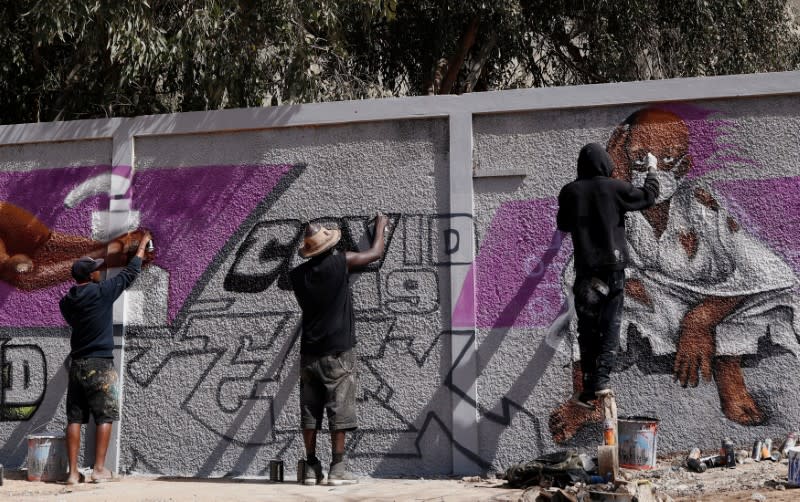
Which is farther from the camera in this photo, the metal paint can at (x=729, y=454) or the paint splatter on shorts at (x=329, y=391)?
the paint splatter on shorts at (x=329, y=391)

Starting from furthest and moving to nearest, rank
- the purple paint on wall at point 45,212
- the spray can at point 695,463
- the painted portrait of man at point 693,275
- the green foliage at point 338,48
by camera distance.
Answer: the green foliage at point 338,48 → the purple paint on wall at point 45,212 → the painted portrait of man at point 693,275 → the spray can at point 695,463

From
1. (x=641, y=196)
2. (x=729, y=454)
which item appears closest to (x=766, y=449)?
(x=729, y=454)

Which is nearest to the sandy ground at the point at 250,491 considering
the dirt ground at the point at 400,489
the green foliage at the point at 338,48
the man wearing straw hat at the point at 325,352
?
the dirt ground at the point at 400,489

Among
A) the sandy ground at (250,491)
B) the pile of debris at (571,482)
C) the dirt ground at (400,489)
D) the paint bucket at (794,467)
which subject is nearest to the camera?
the pile of debris at (571,482)

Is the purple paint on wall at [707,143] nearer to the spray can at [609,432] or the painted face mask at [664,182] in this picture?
the painted face mask at [664,182]

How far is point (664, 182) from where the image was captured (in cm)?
698

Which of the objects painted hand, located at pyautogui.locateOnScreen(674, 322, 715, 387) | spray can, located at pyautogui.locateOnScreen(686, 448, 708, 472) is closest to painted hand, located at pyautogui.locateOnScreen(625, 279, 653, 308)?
painted hand, located at pyautogui.locateOnScreen(674, 322, 715, 387)

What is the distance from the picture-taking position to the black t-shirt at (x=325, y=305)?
22.2 feet

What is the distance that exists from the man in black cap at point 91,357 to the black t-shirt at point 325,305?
151 cm

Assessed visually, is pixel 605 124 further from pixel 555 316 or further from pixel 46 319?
pixel 46 319

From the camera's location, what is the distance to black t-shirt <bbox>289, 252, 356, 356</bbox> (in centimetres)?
678

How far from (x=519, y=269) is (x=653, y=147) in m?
1.26

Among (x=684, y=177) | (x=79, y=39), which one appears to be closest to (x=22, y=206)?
(x=79, y=39)

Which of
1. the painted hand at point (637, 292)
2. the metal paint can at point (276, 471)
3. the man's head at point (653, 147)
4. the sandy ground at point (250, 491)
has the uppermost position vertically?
the man's head at point (653, 147)
